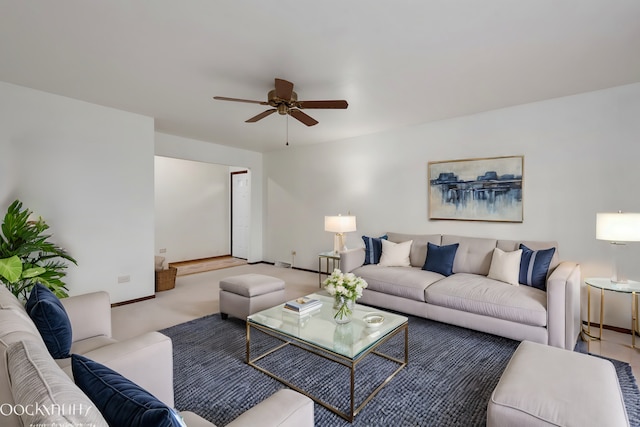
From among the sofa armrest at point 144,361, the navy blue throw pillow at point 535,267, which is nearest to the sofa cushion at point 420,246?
the navy blue throw pillow at point 535,267

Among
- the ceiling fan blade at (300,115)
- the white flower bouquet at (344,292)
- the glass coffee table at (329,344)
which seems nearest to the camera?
the glass coffee table at (329,344)

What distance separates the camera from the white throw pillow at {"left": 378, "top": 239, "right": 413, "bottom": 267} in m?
3.96

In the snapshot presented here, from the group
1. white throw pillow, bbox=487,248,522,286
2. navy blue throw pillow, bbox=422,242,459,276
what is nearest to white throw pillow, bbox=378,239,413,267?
navy blue throw pillow, bbox=422,242,459,276

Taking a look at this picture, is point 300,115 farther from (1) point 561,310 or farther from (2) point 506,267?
(1) point 561,310

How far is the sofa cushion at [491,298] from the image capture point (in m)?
2.62

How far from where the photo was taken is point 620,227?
2566 mm

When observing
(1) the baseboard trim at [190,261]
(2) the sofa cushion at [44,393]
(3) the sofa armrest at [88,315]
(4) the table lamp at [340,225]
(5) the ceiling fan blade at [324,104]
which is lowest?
(1) the baseboard trim at [190,261]

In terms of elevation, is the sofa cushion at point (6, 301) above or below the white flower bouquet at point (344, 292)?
above

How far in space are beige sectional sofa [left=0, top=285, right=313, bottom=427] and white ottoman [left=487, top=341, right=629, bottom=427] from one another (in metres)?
0.95

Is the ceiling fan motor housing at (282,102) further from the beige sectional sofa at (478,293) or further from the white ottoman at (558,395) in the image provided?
the white ottoman at (558,395)

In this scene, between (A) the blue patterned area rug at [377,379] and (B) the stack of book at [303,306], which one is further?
(B) the stack of book at [303,306]

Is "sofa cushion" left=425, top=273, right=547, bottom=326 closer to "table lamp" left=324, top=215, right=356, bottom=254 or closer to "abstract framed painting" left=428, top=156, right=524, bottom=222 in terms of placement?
"abstract framed painting" left=428, top=156, right=524, bottom=222

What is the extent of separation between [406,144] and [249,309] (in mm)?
3186

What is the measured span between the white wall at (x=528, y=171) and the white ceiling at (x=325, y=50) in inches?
11.7
